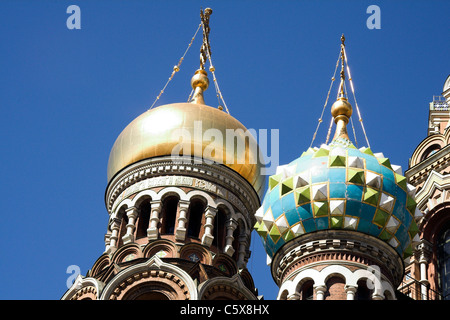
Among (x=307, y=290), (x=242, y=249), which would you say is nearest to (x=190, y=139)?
(x=242, y=249)

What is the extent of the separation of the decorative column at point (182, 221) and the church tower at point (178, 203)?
0.02 m

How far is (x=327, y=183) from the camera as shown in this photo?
19297 millimetres

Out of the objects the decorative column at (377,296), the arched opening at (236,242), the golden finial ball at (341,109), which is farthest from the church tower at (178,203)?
the decorative column at (377,296)

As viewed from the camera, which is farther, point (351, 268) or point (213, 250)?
point (213, 250)

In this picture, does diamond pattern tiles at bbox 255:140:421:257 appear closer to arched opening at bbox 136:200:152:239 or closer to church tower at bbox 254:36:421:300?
church tower at bbox 254:36:421:300

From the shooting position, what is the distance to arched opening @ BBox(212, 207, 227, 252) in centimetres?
2375

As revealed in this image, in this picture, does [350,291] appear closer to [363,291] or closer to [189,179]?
[363,291]

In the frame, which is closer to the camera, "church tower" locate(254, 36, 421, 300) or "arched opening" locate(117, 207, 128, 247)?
"church tower" locate(254, 36, 421, 300)

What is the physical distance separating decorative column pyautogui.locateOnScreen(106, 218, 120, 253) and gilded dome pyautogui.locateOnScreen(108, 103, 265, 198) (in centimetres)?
114

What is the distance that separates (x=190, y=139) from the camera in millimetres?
24406

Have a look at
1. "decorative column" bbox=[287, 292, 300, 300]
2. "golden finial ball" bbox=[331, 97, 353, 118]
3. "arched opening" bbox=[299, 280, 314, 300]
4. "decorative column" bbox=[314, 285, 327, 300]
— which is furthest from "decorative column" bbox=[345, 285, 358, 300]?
"golden finial ball" bbox=[331, 97, 353, 118]
